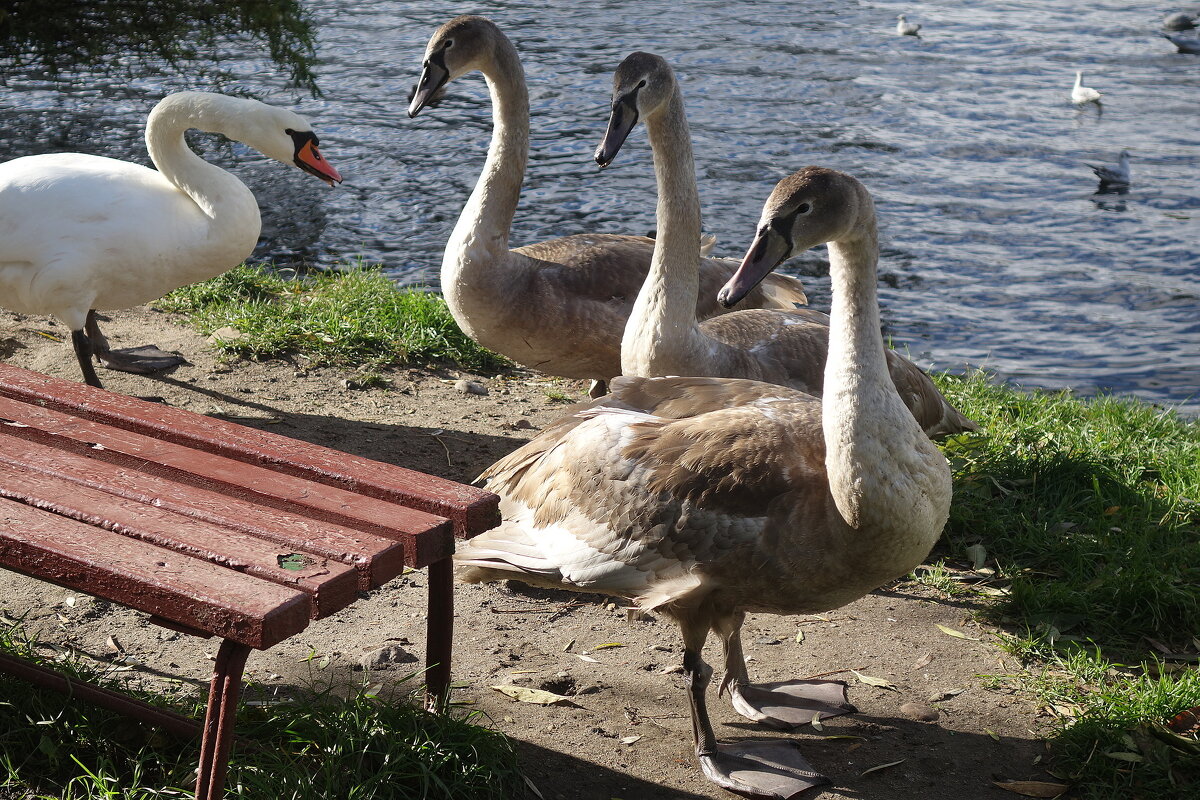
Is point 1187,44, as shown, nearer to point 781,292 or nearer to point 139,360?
point 781,292

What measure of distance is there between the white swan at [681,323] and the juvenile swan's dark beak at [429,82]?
3.99 ft

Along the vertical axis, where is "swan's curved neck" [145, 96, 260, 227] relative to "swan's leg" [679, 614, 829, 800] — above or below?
above

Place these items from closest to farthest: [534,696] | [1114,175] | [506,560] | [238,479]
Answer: [238,479] → [506,560] → [534,696] → [1114,175]

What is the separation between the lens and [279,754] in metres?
3.06

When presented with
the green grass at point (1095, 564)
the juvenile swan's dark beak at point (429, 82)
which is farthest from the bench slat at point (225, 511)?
the juvenile swan's dark beak at point (429, 82)

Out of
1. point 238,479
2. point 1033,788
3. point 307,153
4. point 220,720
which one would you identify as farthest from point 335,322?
point 1033,788

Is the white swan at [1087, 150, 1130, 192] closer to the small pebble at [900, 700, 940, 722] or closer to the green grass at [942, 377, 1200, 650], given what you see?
the green grass at [942, 377, 1200, 650]

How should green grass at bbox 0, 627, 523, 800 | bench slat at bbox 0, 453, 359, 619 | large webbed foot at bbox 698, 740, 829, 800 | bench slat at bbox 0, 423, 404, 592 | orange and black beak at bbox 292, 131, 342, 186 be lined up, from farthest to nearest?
orange and black beak at bbox 292, 131, 342, 186
large webbed foot at bbox 698, 740, 829, 800
green grass at bbox 0, 627, 523, 800
bench slat at bbox 0, 423, 404, 592
bench slat at bbox 0, 453, 359, 619

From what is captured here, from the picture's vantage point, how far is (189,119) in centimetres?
566

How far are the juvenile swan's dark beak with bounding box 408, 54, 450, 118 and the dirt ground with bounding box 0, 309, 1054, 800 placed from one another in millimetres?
1718

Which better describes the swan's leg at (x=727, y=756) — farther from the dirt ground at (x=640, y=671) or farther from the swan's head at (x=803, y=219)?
the swan's head at (x=803, y=219)

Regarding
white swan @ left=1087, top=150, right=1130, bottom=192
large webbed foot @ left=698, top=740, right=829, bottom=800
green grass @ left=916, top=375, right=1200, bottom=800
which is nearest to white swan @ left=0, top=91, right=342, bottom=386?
large webbed foot @ left=698, top=740, right=829, bottom=800

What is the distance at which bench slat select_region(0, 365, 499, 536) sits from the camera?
2996 mm

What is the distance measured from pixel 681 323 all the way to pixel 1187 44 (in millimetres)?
12096
